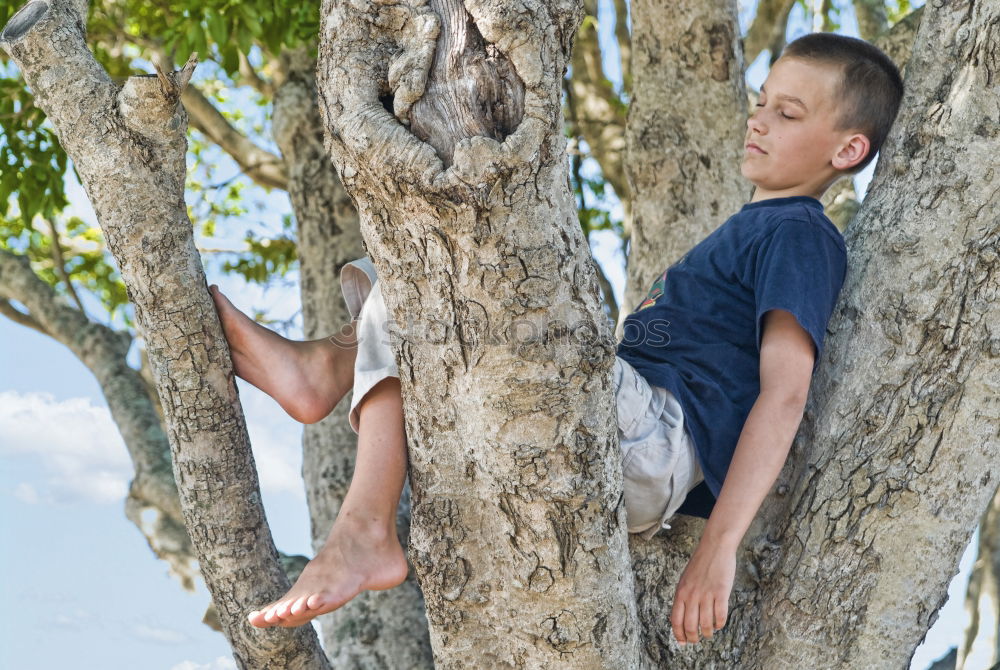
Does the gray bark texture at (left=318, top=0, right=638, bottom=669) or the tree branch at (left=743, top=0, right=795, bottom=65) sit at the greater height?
the tree branch at (left=743, top=0, right=795, bottom=65)

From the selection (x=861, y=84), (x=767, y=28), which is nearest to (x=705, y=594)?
(x=861, y=84)

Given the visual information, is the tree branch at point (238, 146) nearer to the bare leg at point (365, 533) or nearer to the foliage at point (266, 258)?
the foliage at point (266, 258)

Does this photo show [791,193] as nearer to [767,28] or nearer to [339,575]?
[339,575]

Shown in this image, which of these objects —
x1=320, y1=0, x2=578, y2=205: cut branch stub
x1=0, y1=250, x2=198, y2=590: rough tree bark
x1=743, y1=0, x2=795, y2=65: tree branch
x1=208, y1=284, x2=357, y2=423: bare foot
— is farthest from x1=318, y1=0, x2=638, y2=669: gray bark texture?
x1=743, y1=0, x2=795, y2=65: tree branch

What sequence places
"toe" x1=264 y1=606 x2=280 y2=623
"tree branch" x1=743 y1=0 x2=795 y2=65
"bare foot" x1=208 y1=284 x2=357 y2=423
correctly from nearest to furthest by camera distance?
"toe" x1=264 y1=606 x2=280 y2=623, "bare foot" x1=208 y1=284 x2=357 y2=423, "tree branch" x1=743 y1=0 x2=795 y2=65

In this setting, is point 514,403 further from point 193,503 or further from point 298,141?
point 298,141

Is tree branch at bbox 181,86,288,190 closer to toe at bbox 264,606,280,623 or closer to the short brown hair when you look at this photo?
the short brown hair

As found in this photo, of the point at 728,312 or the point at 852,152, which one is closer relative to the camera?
the point at 728,312

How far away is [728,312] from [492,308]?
96 cm

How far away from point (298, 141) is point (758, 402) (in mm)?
2899

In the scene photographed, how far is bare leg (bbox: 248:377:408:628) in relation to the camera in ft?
6.62

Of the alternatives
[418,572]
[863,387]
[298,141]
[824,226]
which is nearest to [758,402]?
[863,387]

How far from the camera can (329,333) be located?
4172 millimetres

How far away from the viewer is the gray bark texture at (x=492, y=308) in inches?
62.5
